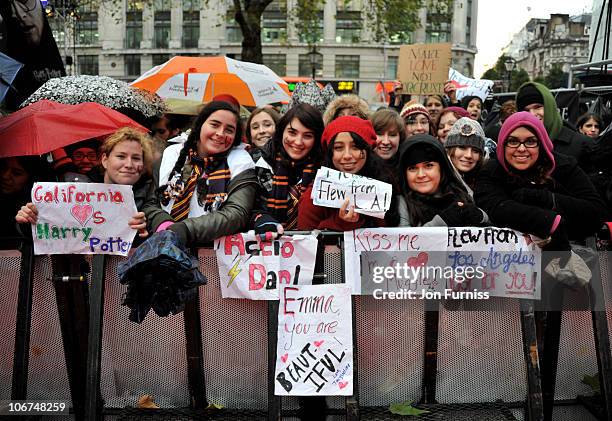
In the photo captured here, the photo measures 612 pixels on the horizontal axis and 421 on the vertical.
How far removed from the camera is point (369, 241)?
3428 millimetres

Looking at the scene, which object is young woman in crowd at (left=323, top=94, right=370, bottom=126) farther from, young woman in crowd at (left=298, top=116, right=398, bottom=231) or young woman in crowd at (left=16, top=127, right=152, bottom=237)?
young woman in crowd at (left=16, top=127, right=152, bottom=237)

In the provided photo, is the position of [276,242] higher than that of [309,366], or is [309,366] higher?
[276,242]

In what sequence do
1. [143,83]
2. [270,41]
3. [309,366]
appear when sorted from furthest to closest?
[270,41] < [143,83] < [309,366]

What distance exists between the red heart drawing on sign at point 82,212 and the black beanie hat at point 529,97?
3.96 m

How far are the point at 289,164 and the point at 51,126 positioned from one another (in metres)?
1.55

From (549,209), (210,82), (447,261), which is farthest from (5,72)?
(210,82)

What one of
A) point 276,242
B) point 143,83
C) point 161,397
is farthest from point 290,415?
A: point 143,83

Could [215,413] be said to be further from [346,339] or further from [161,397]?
[346,339]

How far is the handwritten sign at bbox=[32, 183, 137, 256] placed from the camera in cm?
344

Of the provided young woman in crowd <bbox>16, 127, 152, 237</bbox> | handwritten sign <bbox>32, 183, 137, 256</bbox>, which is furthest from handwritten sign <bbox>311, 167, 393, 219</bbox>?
young woman in crowd <bbox>16, 127, 152, 237</bbox>

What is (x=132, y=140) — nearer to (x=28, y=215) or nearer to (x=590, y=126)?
(x=28, y=215)

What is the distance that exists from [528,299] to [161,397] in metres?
2.07

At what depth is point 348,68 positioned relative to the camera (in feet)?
224

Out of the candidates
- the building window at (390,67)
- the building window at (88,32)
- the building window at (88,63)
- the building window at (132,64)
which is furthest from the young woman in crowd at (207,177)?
the building window at (88,63)
